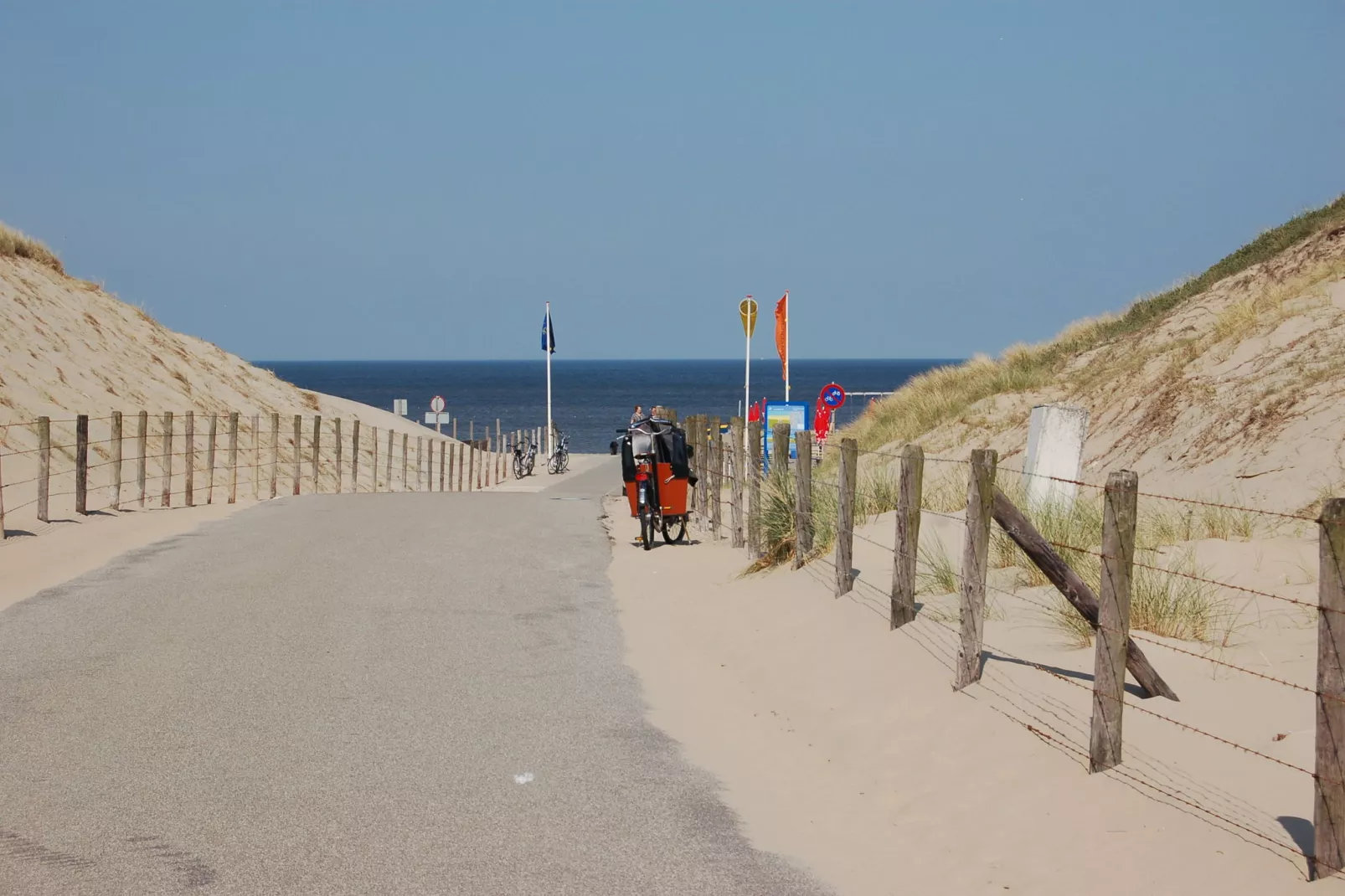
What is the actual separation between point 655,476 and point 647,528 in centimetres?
64

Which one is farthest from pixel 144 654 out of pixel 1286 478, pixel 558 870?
pixel 1286 478

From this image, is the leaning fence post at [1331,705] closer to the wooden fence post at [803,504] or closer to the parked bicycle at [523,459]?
the wooden fence post at [803,504]

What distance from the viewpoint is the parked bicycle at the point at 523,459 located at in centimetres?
4531

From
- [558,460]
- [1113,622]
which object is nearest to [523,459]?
[558,460]

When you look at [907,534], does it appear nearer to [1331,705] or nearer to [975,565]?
[975,565]

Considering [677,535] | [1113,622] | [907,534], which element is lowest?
[677,535]

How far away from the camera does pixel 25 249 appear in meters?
41.9

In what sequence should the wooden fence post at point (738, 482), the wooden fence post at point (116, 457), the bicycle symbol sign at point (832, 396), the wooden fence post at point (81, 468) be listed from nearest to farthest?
the wooden fence post at point (738, 482), the wooden fence post at point (81, 468), the wooden fence post at point (116, 457), the bicycle symbol sign at point (832, 396)

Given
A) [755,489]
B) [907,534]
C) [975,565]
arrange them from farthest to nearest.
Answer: [755,489], [907,534], [975,565]

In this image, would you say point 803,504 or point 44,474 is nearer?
point 803,504

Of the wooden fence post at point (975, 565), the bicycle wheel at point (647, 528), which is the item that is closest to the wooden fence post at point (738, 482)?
the bicycle wheel at point (647, 528)

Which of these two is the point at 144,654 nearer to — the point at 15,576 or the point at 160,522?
the point at 15,576

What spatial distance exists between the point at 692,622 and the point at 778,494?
2.75m

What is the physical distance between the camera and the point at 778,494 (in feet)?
47.3
